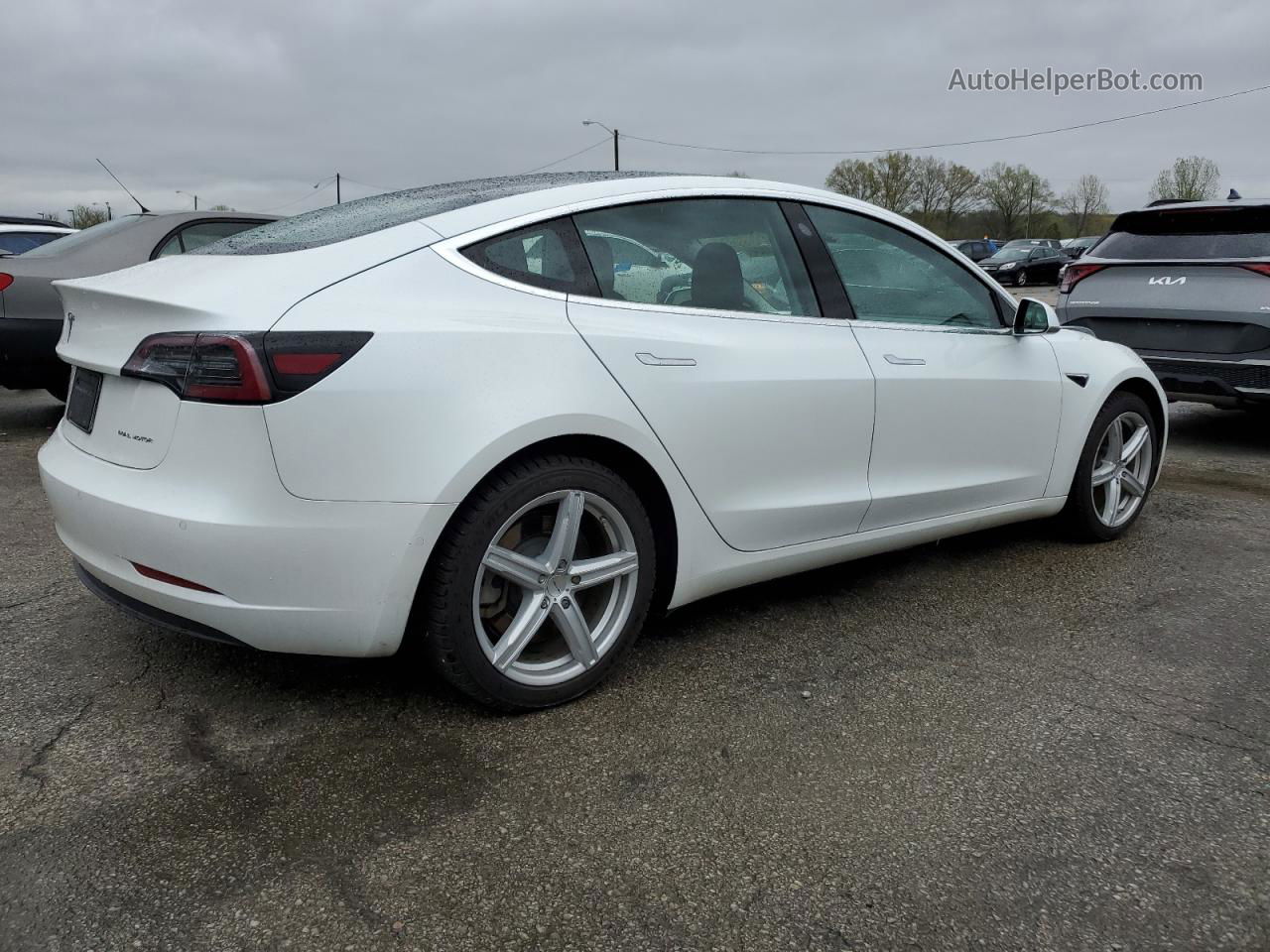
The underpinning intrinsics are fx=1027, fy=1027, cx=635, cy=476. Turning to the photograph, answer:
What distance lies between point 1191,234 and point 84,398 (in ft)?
21.0

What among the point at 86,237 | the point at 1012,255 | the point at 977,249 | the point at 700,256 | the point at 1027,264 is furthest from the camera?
the point at 977,249

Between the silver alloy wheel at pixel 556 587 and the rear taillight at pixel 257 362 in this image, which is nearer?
the rear taillight at pixel 257 362

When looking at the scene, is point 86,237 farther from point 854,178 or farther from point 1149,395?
point 854,178

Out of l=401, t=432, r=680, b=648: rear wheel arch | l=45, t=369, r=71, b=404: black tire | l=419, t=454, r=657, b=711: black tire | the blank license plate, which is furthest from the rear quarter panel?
l=45, t=369, r=71, b=404: black tire

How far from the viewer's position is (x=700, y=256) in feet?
10.4

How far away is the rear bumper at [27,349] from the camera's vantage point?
6.18m

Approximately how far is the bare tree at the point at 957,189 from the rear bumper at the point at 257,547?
68370 millimetres

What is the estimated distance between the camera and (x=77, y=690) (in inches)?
115

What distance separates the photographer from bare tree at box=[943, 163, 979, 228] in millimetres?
66062

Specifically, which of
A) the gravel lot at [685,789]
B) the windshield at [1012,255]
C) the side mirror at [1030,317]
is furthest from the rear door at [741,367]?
the windshield at [1012,255]

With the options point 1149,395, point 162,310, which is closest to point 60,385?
point 162,310

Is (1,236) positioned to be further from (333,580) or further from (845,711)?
(845,711)

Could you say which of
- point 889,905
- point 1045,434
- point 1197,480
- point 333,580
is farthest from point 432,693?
point 1197,480

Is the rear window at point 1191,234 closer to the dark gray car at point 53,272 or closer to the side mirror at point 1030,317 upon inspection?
the side mirror at point 1030,317
